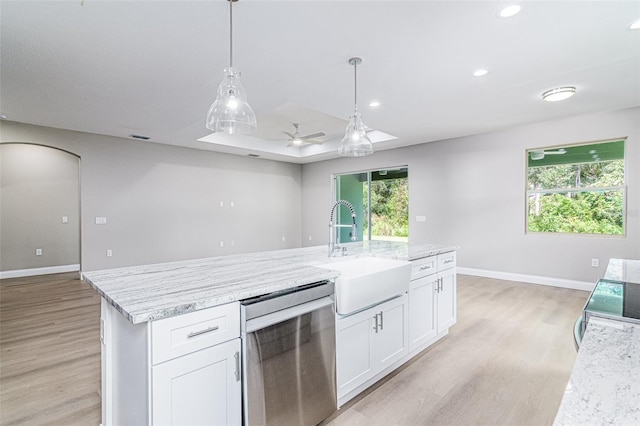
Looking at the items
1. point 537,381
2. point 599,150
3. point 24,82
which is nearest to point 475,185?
point 599,150

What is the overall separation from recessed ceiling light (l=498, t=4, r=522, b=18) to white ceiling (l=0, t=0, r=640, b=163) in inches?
1.7

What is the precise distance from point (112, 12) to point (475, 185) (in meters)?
5.60

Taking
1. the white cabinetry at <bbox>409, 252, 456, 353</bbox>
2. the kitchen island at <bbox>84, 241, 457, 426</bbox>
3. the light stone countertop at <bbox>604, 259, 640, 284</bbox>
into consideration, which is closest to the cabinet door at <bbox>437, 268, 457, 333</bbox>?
A: the white cabinetry at <bbox>409, 252, 456, 353</bbox>

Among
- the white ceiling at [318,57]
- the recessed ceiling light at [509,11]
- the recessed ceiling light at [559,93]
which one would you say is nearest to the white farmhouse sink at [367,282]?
the white ceiling at [318,57]

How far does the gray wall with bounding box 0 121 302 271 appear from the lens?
5.36 metres

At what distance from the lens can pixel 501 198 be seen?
5398mm

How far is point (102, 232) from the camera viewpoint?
5.50m

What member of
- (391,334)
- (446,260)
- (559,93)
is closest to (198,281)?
(391,334)

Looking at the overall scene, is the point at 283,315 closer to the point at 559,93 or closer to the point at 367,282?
the point at 367,282

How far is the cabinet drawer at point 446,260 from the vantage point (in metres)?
2.88

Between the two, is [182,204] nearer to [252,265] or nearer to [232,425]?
[252,265]

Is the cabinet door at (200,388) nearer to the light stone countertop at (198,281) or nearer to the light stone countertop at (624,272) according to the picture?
the light stone countertop at (198,281)

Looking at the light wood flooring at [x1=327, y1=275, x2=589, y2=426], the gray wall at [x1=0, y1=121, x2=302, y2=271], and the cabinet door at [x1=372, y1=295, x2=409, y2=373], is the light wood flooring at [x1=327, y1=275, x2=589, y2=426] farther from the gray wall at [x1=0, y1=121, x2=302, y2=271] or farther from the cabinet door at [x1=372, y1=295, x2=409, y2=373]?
the gray wall at [x1=0, y1=121, x2=302, y2=271]

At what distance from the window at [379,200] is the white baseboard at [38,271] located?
18.9 ft
